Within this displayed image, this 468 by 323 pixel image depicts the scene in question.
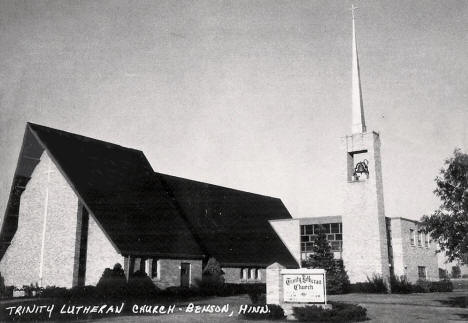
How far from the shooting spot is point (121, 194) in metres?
30.8

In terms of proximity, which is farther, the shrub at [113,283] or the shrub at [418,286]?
the shrub at [418,286]

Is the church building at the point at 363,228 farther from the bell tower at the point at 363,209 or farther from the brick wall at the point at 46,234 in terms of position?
the brick wall at the point at 46,234

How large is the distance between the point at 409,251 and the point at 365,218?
593cm

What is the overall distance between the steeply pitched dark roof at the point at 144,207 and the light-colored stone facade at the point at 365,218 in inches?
243

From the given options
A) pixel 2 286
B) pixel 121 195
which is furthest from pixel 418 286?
pixel 2 286

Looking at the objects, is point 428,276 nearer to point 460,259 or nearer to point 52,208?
point 460,259

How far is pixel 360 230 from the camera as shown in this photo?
3669 centimetres

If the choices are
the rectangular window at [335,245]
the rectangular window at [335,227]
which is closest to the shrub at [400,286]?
the rectangular window at [335,245]

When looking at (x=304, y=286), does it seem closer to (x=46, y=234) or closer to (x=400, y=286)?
(x=46, y=234)

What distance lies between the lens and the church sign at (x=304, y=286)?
1781 cm

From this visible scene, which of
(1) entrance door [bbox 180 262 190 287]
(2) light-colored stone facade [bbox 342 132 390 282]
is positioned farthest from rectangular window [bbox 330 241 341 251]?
(1) entrance door [bbox 180 262 190 287]

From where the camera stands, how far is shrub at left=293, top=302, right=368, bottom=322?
55.6 feet

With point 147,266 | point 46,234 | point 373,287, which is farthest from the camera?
point 373,287

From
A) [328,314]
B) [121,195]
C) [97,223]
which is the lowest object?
[328,314]
